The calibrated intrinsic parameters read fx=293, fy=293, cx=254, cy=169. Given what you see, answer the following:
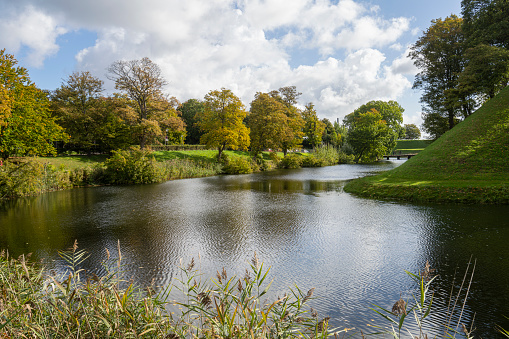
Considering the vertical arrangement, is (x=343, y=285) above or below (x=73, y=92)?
below

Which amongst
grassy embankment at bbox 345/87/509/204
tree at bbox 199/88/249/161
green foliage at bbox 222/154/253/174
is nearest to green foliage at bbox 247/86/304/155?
tree at bbox 199/88/249/161

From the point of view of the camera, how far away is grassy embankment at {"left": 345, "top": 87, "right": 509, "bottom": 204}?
12.6 m

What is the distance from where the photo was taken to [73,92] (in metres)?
33.1

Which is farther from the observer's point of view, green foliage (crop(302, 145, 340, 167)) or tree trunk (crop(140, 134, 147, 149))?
A: green foliage (crop(302, 145, 340, 167))

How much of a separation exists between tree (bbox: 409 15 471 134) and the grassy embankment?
7.24m

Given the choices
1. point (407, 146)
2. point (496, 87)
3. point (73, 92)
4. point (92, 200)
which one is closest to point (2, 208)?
point (92, 200)

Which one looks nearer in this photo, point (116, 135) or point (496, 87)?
point (496, 87)

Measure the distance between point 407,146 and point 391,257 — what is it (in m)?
93.0

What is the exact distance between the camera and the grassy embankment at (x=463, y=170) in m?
12.6

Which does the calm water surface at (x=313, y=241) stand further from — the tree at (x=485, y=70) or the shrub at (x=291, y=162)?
the shrub at (x=291, y=162)

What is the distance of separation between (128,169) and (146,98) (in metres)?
13.5

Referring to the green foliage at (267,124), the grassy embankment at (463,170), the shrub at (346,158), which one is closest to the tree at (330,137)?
the shrub at (346,158)

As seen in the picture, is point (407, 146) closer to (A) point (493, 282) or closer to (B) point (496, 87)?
(B) point (496, 87)

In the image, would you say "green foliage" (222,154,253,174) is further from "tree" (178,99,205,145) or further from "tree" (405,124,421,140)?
"tree" (405,124,421,140)
